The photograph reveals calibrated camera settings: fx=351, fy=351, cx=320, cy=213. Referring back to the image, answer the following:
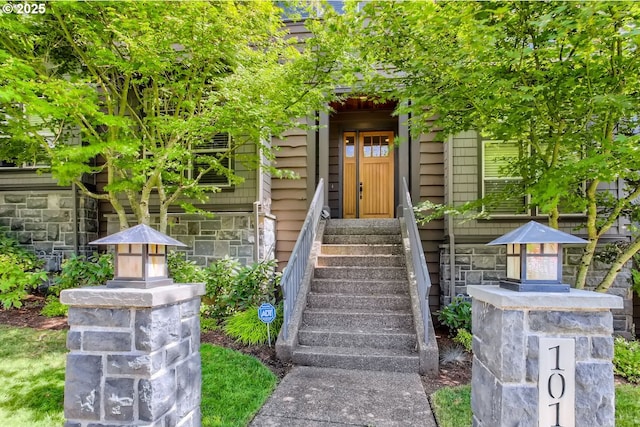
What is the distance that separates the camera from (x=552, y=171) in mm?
3324

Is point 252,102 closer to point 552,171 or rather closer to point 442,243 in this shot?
point 552,171

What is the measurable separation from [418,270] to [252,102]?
2910 millimetres

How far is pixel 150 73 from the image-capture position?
13.8 feet

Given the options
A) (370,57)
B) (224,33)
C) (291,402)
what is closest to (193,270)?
(291,402)

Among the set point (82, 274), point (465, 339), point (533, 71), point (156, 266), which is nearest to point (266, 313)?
point (156, 266)

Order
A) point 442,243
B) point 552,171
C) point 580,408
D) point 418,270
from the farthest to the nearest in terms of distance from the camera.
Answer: point 442,243 → point 418,270 → point 552,171 → point 580,408

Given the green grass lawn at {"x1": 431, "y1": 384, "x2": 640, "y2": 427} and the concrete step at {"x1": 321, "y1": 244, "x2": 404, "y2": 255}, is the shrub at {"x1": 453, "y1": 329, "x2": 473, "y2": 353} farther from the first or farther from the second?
the concrete step at {"x1": 321, "y1": 244, "x2": 404, "y2": 255}


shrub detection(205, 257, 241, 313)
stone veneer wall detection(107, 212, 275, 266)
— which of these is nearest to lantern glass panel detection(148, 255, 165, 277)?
shrub detection(205, 257, 241, 313)

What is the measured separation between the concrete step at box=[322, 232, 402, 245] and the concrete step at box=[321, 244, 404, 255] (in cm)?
17

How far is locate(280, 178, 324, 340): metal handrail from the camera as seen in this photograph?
12.9 ft

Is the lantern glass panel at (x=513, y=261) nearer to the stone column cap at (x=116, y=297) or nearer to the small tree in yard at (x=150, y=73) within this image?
the stone column cap at (x=116, y=297)

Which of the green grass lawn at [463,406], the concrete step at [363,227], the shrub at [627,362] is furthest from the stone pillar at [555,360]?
the concrete step at [363,227]

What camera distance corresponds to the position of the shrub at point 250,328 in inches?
164

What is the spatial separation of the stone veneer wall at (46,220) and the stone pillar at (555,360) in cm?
680
